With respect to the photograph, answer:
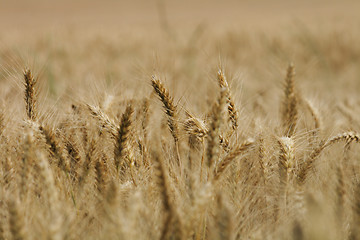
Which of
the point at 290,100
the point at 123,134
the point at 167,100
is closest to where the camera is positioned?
the point at 123,134

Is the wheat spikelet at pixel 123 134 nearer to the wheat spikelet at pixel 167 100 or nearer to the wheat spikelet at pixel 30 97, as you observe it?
the wheat spikelet at pixel 167 100

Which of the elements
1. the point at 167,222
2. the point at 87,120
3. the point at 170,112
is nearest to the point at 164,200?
the point at 167,222

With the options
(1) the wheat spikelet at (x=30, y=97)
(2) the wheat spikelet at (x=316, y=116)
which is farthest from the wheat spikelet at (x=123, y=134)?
(2) the wheat spikelet at (x=316, y=116)

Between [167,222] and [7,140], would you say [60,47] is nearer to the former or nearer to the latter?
[7,140]

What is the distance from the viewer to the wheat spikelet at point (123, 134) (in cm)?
104

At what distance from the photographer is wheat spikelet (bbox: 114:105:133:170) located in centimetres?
104

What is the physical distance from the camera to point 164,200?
0.78m

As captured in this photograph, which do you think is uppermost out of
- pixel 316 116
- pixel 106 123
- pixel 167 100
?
pixel 316 116

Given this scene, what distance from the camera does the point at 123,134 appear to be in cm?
Result: 106

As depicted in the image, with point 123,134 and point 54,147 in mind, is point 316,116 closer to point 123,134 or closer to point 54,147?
point 123,134

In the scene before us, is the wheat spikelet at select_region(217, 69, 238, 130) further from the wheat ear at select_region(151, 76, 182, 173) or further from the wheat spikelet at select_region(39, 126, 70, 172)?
the wheat spikelet at select_region(39, 126, 70, 172)

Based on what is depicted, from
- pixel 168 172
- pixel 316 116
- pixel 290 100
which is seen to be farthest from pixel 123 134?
pixel 316 116

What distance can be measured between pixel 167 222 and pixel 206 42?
20.1 feet

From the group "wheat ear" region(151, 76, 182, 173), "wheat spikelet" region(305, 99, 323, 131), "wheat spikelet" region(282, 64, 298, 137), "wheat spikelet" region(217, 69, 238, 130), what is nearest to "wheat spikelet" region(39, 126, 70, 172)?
"wheat ear" region(151, 76, 182, 173)
